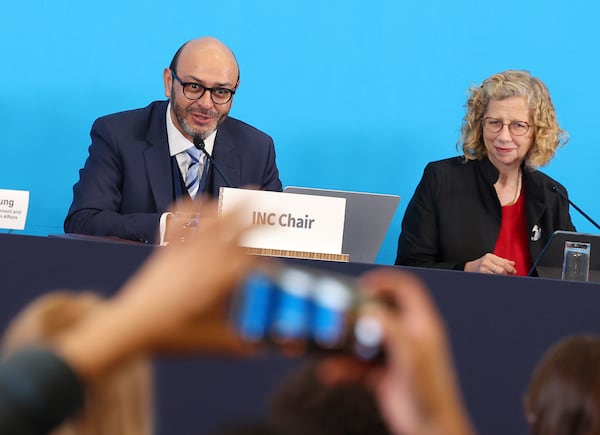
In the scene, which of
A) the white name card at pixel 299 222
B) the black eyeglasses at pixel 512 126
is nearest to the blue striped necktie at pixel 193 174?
the white name card at pixel 299 222

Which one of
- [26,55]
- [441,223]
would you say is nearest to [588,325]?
[441,223]

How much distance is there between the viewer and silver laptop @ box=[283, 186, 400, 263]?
271 centimetres

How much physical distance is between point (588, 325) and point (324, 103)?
1.83m

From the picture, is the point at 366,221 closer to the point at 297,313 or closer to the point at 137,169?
the point at 137,169

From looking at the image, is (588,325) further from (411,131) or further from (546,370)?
(411,131)

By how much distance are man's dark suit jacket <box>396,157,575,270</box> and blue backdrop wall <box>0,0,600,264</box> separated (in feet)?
1.61

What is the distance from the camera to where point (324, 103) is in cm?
367

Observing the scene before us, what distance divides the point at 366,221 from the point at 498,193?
68 centimetres

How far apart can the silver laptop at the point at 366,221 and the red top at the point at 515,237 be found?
56cm

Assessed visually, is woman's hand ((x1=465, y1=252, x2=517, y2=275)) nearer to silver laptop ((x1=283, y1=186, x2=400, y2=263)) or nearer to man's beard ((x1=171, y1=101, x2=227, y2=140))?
silver laptop ((x1=283, y1=186, x2=400, y2=263))

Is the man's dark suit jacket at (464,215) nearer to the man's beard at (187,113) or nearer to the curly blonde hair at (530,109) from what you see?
the curly blonde hair at (530,109)

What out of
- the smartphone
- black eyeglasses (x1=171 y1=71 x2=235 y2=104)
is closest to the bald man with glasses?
black eyeglasses (x1=171 y1=71 x2=235 y2=104)

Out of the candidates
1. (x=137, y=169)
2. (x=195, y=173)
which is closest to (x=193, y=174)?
(x=195, y=173)

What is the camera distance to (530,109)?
319cm
